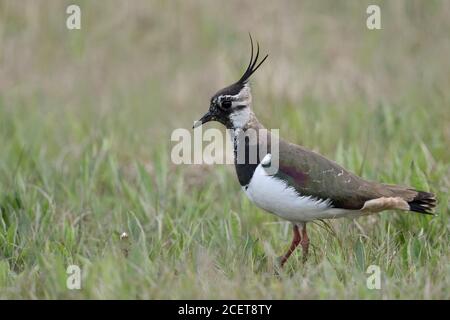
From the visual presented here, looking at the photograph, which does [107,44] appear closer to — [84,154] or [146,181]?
[84,154]

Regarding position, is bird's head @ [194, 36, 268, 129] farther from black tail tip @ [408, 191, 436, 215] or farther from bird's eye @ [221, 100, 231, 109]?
black tail tip @ [408, 191, 436, 215]

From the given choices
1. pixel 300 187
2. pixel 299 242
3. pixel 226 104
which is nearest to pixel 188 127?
pixel 226 104

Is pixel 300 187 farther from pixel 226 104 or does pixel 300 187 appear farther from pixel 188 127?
pixel 188 127

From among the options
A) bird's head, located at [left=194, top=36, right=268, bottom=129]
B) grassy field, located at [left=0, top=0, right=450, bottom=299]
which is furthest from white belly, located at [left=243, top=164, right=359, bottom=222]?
bird's head, located at [left=194, top=36, right=268, bottom=129]

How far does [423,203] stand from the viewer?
560cm

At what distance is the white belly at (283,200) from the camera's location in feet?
17.5

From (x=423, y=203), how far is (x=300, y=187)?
83 centimetres

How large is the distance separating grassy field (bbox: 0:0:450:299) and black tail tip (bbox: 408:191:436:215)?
0.22 meters

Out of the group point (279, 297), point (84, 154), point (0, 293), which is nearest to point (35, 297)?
point (0, 293)

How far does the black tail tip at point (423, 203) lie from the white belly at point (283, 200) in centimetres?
47

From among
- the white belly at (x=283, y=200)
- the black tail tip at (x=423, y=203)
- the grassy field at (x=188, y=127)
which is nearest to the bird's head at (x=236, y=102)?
the white belly at (x=283, y=200)
